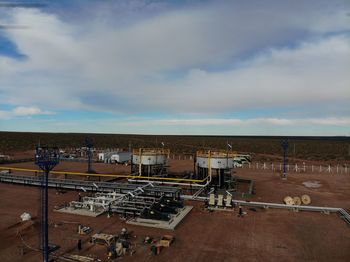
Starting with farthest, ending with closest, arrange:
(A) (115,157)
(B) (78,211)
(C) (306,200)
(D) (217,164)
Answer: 1. (A) (115,157)
2. (D) (217,164)
3. (C) (306,200)
4. (B) (78,211)

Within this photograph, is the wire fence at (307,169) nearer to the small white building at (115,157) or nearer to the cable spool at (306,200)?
the small white building at (115,157)

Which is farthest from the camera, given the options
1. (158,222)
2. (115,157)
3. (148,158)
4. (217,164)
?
(115,157)

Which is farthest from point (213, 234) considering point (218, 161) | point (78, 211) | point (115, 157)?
point (115, 157)

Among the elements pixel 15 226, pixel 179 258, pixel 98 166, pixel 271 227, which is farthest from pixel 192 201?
pixel 98 166

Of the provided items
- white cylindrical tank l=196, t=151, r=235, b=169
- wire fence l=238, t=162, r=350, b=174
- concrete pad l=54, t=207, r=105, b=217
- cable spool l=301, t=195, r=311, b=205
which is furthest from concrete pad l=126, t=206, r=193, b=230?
wire fence l=238, t=162, r=350, b=174

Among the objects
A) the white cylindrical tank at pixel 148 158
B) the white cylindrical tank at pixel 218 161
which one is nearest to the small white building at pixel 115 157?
the white cylindrical tank at pixel 148 158

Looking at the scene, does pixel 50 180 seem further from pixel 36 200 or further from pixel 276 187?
pixel 276 187

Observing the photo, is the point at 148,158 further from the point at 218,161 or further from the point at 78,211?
the point at 78,211

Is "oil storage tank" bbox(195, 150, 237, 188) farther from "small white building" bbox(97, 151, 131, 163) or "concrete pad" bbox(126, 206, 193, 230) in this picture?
"small white building" bbox(97, 151, 131, 163)
